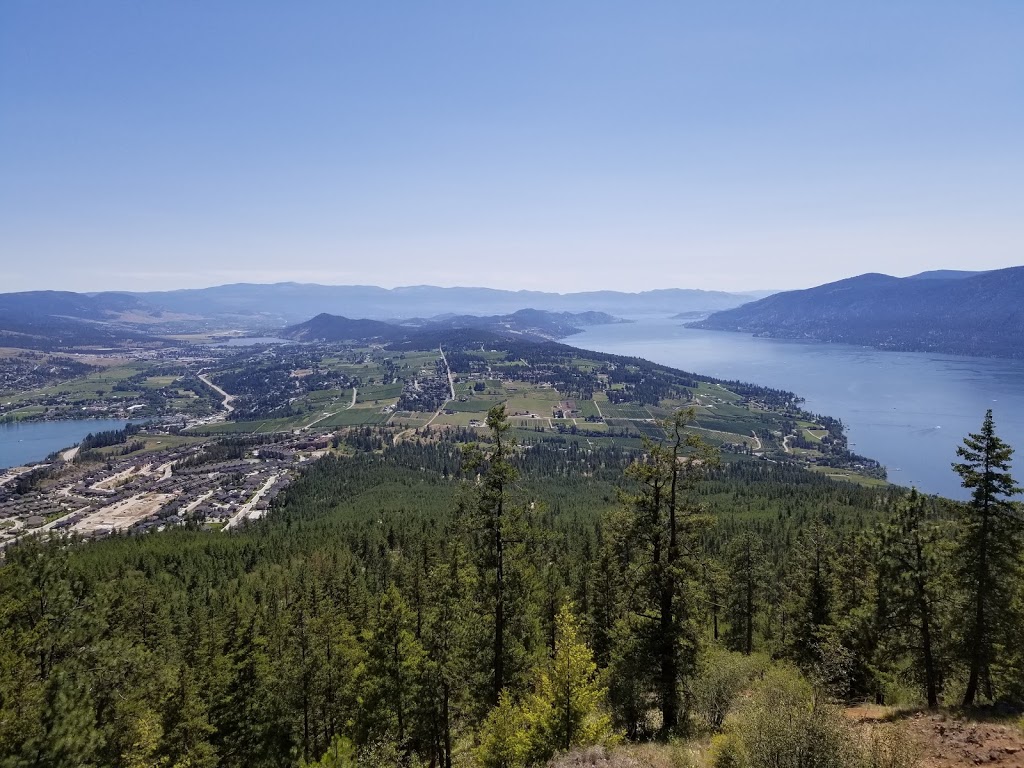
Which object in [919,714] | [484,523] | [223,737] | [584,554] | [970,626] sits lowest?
[223,737]

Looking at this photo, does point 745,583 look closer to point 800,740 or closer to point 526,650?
point 526,650

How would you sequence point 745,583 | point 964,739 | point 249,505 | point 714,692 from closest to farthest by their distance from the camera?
1. point 964,739
2. point 714,692
3. point 745,583
4. point 249,505

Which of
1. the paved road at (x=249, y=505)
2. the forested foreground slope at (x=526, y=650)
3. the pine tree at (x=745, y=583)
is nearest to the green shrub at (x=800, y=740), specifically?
the forested foreground slope at (x=526, y=650)

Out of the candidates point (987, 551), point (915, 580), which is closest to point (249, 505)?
point (915, 580)

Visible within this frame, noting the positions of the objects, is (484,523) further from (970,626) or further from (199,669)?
(199,669)

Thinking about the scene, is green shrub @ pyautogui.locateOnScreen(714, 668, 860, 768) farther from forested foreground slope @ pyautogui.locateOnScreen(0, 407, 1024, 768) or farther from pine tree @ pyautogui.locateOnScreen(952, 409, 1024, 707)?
pine tree @ pyautogui.locateOnScreen(952, 409, 1024, 707)

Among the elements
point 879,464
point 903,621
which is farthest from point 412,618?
point 879,464
